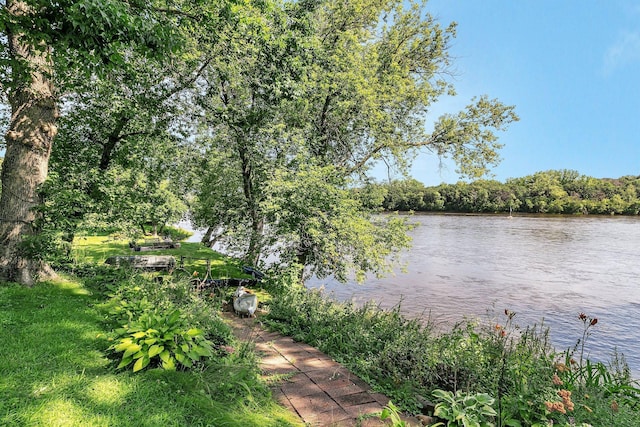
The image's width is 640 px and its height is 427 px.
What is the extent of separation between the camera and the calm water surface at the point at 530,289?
9.99 m

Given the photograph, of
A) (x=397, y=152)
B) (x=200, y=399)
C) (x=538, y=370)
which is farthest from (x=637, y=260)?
(x=200, y=399)

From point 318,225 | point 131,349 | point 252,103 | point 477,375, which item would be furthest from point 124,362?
point 252,103

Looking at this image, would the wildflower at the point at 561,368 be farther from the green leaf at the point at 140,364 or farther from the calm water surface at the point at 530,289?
the green leaf at the point at 140,364

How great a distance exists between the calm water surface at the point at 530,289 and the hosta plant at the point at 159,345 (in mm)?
3670

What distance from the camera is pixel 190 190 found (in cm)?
1392

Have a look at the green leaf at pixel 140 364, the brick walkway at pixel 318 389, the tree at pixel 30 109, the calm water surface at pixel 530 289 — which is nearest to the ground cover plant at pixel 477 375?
the brick walkway at pixel 318 389

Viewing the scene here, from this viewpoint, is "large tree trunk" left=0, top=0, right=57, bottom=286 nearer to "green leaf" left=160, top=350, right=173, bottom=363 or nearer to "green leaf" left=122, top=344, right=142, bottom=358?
"green leaf" left=122, top=344, right=142, bottom=358

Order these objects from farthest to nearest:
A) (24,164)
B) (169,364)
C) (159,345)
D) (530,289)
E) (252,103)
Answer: (530,289), (252,103), (24,164), (159,345), (169,364)

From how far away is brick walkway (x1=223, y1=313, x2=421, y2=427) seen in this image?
3203 millimetres

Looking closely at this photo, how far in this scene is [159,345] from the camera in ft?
10.1

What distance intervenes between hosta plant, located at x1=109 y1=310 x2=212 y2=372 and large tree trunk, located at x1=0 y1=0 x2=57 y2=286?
325cm

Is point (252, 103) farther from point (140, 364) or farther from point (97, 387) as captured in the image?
point (97, 387)

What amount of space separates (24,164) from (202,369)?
4.64m

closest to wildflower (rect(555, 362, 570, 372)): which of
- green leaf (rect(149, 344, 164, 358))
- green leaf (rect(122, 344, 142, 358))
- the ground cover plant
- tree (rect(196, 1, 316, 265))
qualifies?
the ground cover plant
